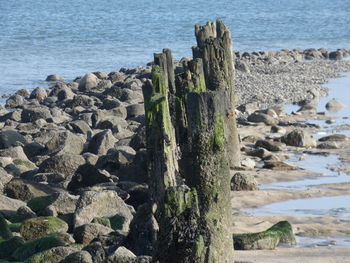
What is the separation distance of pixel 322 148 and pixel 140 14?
57664 millimetres

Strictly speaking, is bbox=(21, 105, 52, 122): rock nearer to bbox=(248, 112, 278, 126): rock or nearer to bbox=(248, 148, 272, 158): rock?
bbox=(248, 112, 278, 126): rock

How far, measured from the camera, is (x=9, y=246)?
10312 millimetres

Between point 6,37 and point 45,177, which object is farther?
point 6,37

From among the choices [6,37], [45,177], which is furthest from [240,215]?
[6,37]

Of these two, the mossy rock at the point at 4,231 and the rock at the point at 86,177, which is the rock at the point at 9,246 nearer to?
the mossy rock at the point at 4,231

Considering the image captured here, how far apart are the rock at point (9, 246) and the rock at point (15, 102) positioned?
18030 mm

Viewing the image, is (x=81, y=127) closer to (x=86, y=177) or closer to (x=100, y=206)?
(x=86, y=177)

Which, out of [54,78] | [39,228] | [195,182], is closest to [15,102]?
[54,78]

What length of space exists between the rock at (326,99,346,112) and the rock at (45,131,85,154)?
27.0 ft

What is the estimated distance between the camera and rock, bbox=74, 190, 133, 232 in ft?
37.4

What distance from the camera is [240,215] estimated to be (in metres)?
12.7

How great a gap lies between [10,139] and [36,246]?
886cm

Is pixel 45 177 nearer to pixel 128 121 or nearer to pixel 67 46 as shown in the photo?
pixel 128 121

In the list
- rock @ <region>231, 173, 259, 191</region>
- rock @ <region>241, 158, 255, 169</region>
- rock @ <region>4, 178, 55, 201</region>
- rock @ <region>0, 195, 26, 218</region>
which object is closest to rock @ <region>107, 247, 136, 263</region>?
rock @ <region>0, 195, 26, 218</region>
